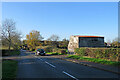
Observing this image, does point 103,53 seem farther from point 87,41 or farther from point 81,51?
point 87,41

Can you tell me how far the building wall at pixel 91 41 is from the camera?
157ft

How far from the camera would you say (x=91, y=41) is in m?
48.9

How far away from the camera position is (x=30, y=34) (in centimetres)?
5750

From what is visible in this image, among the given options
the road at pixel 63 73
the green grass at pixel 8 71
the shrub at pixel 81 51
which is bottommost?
the road at pixel 63 73

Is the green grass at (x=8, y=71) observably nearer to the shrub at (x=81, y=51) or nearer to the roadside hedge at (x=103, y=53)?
the roadside hedge at (x=103, y=53)

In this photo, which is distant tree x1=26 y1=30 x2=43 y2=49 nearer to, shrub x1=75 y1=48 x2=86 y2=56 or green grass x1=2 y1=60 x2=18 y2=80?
shrub x1=75 y1=48 x2=86 y2=56

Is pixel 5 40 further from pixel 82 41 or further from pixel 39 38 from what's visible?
pixel 39 38

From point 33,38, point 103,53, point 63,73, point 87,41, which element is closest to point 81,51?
point 103,53

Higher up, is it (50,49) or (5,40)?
(5,40)

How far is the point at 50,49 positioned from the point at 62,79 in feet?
103

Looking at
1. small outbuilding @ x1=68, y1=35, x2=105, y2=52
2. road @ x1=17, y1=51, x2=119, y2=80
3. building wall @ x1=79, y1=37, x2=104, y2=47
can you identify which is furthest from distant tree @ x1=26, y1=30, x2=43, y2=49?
road @ x1=17, y1=51, x2=119, y2=80

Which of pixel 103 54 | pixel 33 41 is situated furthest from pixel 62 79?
pixel 33 41

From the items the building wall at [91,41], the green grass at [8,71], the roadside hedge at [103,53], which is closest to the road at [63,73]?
the green grass at [8,71]

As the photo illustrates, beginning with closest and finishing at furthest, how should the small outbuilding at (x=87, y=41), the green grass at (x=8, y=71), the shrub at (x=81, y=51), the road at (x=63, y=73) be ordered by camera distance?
the green grass at (x=8, y=71), the road at (x=63, y=73), the shrub at (x=81, y=51), the small outbuilding at (x=87, y=41)
